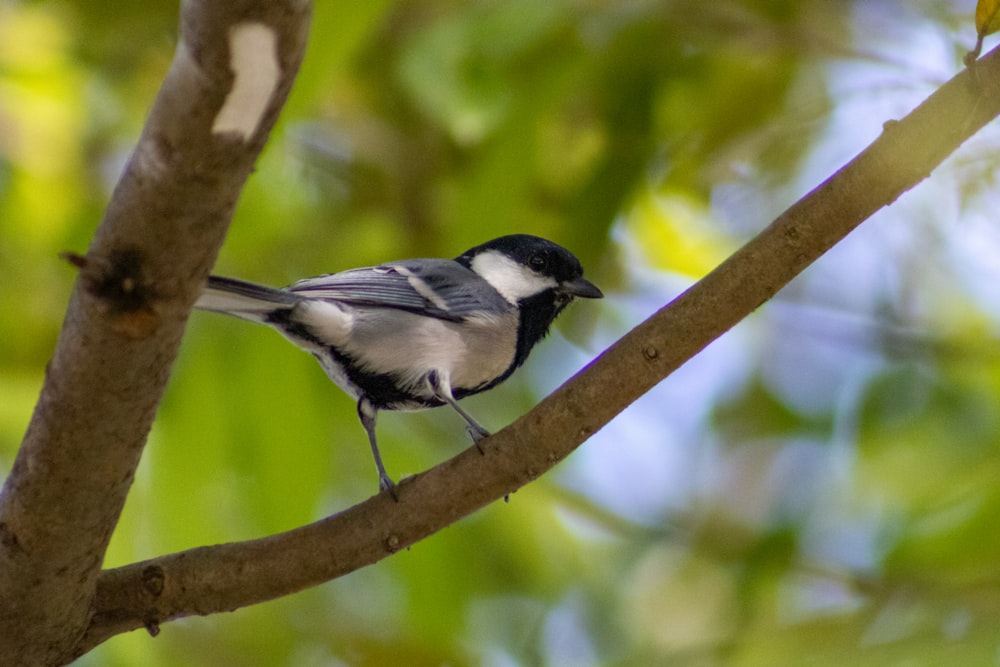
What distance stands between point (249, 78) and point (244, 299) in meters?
0.83

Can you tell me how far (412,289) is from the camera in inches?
80.7

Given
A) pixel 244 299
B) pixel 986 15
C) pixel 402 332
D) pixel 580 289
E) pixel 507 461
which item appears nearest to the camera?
pixel 986 15

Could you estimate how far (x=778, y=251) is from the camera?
53.1 inches

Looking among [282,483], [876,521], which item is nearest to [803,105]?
[876,521]

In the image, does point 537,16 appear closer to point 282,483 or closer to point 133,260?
point 282,483

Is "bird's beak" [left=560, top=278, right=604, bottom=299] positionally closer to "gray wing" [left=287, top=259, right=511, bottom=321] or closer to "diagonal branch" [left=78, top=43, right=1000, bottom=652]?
"gray wing" [left=287, top=259, right=511, bottom=321]

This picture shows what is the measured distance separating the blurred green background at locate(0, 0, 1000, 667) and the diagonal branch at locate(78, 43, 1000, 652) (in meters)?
0.56

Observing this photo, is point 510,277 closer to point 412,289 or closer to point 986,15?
point 412,289

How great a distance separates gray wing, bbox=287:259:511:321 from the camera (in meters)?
1.93

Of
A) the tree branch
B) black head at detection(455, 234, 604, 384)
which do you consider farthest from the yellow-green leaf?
black head at detection(455, 234, 604, 384)

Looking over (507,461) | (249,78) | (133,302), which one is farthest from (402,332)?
(249,78)

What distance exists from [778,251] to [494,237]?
2.88 feet

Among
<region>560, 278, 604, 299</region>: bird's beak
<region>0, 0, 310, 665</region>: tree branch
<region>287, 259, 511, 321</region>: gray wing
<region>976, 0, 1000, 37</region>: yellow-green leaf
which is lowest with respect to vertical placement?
<region>0, 0, 310, 665</region>: tree branch

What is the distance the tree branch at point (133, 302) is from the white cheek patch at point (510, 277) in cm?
120
